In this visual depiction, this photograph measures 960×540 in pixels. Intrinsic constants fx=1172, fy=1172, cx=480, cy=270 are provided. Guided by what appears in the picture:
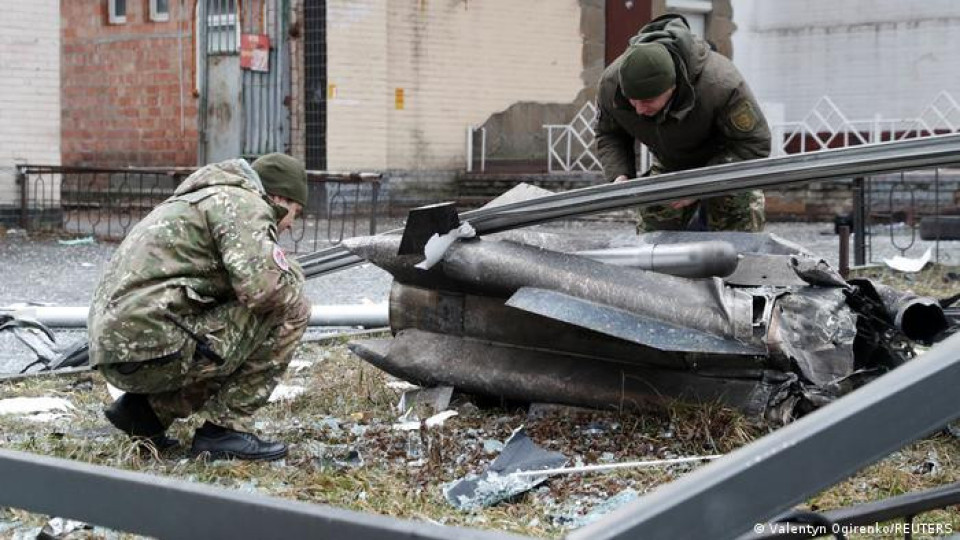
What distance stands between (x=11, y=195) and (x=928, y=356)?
536 inches

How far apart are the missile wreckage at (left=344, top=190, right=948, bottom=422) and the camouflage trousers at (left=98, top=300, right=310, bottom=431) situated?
69cm

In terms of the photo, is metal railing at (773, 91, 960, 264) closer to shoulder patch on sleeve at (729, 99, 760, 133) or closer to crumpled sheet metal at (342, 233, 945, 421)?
shoulder patch on sleeve at (729, 99, 760, 133)

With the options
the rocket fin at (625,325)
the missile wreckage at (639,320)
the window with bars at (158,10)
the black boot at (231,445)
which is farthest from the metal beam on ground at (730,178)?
the window with bars at (158,10)

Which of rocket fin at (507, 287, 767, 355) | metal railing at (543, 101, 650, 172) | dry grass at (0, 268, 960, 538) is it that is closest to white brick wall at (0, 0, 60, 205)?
metal railing at (543, 101, 650, 172)

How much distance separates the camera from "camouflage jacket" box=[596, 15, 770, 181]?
5363mm

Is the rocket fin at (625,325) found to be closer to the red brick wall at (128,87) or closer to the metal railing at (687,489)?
the metal railing at (687,489)

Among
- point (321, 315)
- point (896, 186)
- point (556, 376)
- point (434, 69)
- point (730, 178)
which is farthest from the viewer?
point (434, 69)

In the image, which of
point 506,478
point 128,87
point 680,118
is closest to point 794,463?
point 506,478

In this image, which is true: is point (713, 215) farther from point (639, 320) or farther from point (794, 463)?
point (794, 463)

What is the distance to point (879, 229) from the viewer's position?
1512 centimetres

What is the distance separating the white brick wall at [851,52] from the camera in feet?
65.6

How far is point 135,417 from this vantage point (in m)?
4.17

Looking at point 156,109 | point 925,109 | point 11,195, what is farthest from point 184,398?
point 925,109

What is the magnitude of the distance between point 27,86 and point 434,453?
11.2m
